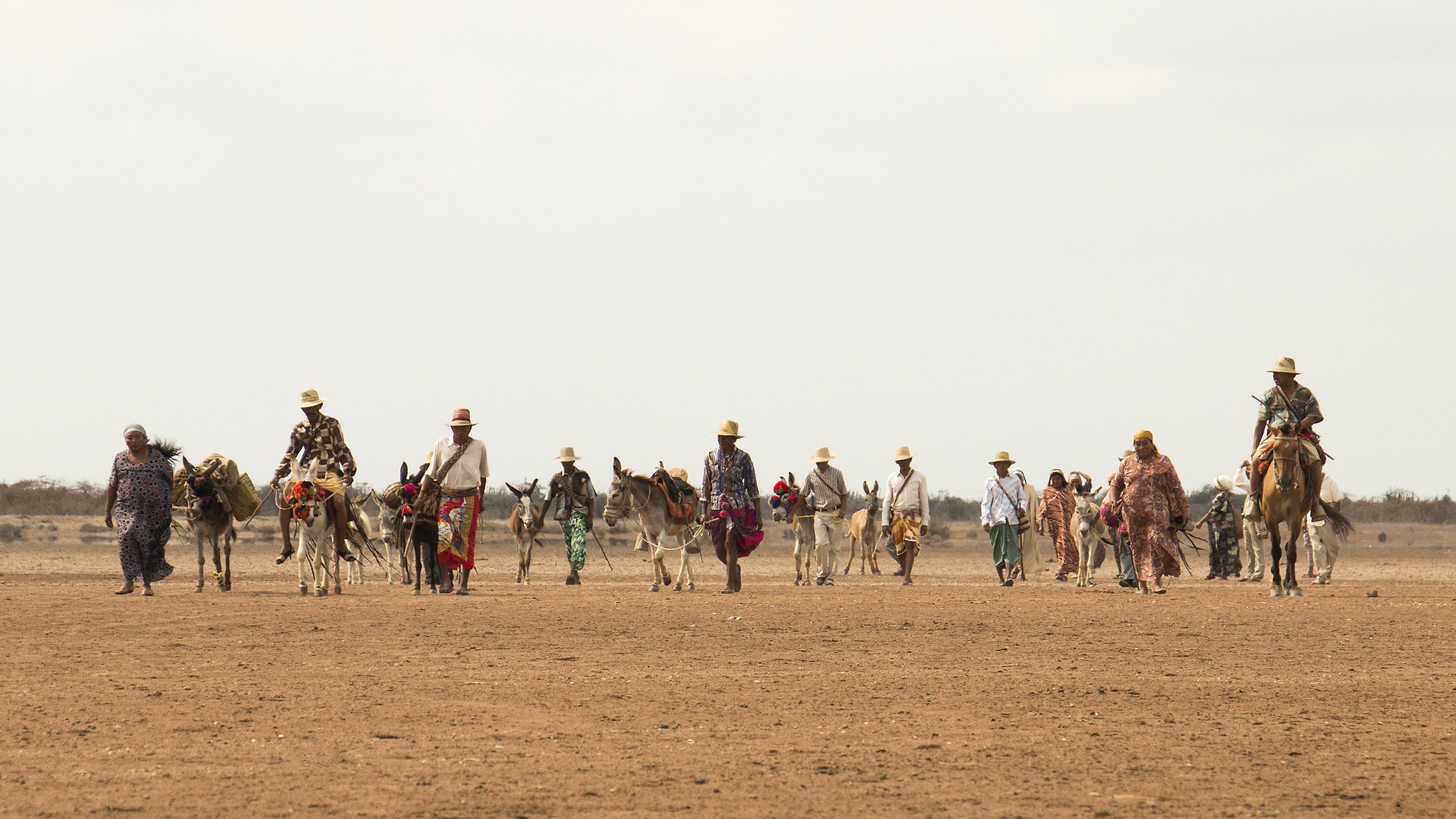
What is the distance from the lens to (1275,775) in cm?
788

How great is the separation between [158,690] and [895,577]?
20689 millimetres

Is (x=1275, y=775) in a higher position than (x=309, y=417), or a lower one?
lower

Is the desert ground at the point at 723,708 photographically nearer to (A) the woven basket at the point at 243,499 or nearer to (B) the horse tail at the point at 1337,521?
(A) the woven basket at the point at 243,499

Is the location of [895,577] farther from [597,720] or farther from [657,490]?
[597,720]

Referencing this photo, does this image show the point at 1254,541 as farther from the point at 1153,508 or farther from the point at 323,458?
the point at 323,458

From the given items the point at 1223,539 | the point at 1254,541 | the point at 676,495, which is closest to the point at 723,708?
the point at 676,495

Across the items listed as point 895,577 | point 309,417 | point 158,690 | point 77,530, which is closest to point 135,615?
point 309,417

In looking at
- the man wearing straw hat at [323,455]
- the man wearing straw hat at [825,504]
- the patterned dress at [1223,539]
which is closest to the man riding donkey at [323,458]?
the man wearing straw hat at [323,455]

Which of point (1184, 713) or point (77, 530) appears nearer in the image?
point (1184, 713)

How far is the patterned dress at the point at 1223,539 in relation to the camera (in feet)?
88.2

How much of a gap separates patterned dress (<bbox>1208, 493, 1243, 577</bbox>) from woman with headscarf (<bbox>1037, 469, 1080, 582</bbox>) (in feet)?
8.59

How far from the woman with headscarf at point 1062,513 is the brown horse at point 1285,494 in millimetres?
5834

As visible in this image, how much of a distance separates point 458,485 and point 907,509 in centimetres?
729

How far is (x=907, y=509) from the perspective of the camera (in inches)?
920
